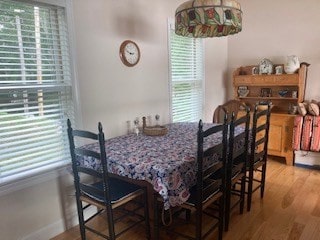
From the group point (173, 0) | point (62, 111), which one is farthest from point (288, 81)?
point (62, 111)

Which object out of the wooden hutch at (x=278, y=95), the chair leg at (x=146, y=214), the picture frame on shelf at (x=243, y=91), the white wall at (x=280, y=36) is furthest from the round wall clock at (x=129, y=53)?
the white wall at (x=280, y=36)

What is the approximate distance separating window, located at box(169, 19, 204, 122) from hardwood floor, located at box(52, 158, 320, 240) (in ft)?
4.93

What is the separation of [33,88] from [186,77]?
Answer: 7.51 ft

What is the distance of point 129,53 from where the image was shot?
9.29ft

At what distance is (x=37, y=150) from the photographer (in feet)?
7.06

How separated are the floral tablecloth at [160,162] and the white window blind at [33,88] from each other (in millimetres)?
399

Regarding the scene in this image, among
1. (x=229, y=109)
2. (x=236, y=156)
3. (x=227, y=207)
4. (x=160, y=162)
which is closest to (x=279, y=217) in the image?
(x=227, y=207)

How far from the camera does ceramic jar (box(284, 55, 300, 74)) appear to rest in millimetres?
3783

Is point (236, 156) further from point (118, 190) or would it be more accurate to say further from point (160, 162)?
point (118, 190)

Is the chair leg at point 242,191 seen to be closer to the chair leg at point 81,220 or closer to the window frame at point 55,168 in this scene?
the chair leg at point 81,220

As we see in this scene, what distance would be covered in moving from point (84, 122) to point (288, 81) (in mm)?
3074

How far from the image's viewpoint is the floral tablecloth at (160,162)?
1717 mm

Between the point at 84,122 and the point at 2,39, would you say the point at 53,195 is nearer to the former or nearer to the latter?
the point at 84,122

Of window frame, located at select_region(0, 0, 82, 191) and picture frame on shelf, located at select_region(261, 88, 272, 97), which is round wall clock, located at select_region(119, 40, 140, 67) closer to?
window frame, located at select_region(0, 0, 82, 191)
